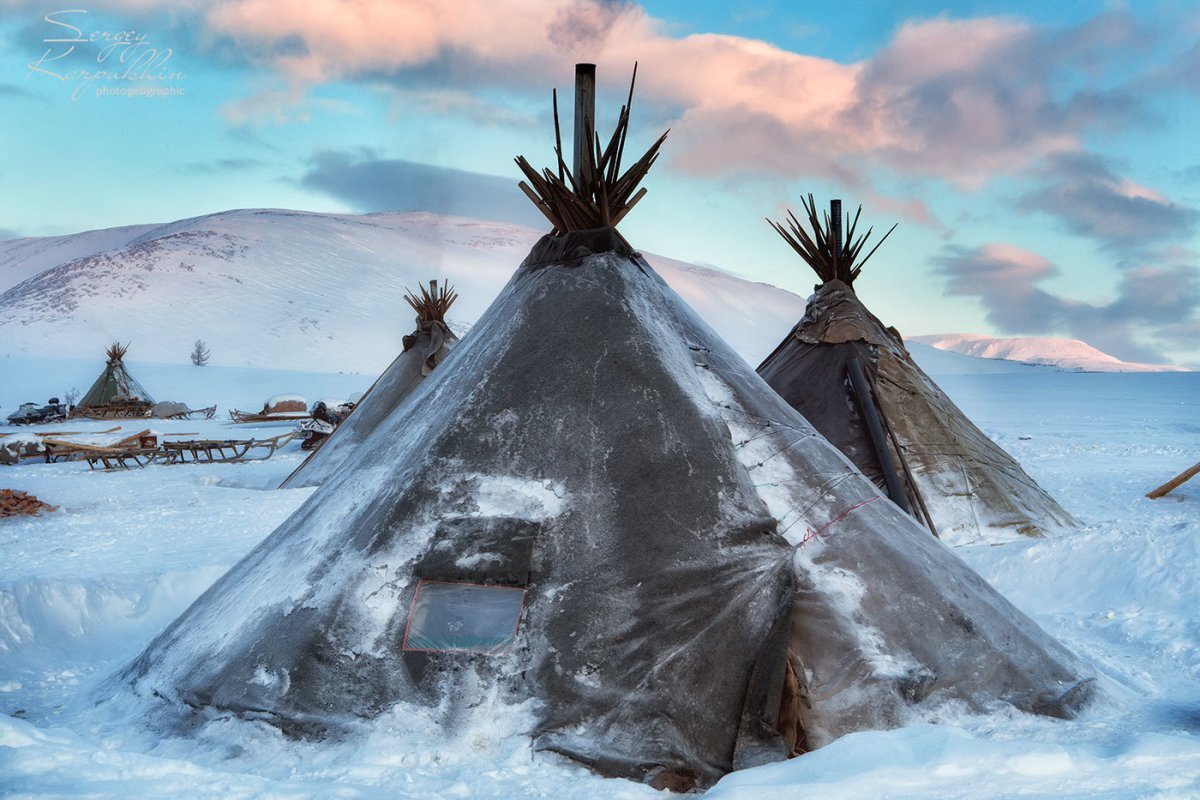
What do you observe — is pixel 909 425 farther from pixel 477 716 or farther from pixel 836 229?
pixel 477 716

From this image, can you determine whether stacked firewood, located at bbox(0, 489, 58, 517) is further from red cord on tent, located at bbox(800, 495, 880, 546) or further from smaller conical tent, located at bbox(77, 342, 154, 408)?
smaller conical tent, located at bbox(77, 342, 154, 408)

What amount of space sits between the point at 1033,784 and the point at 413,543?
7.83ft

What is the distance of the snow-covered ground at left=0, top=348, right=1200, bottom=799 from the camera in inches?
113

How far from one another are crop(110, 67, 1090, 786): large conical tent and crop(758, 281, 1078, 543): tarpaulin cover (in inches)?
158

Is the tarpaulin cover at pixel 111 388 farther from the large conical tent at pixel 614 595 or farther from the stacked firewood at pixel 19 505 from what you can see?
the large conical tent at pixel 614 595

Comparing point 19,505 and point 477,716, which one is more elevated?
point 477,716

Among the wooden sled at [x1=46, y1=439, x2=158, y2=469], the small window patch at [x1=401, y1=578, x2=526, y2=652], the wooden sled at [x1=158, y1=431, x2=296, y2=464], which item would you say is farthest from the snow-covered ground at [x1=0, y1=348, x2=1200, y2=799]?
the wooden sled at [x1=158, y1=431, x2=296, y2=464]

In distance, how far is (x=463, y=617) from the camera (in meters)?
3.41

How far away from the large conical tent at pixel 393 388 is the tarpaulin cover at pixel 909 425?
5.27 metres

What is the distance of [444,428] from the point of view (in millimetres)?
3945

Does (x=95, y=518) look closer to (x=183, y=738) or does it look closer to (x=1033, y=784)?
(x=183, y=738)

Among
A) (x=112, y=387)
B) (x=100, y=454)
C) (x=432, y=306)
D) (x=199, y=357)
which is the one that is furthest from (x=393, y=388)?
(x=199, y=357)

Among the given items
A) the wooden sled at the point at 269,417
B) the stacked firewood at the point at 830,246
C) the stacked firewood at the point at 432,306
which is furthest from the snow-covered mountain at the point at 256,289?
the stacked firewood at the point at 830,246

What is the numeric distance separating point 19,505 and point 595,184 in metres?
9.35
